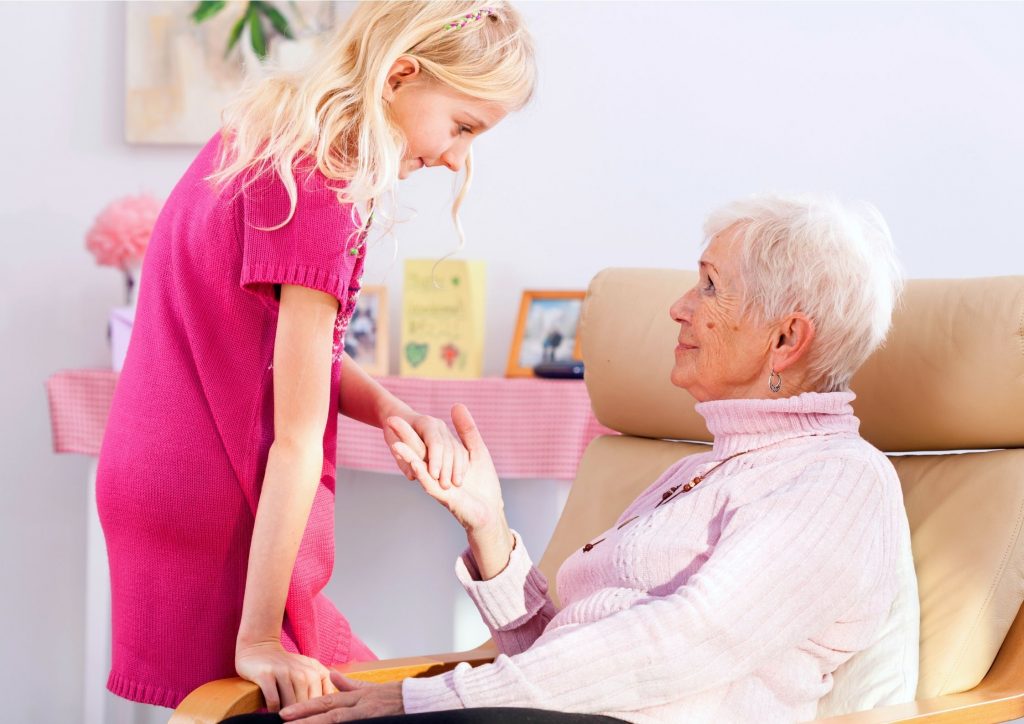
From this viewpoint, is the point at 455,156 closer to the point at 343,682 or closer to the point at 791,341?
the point at 791,341

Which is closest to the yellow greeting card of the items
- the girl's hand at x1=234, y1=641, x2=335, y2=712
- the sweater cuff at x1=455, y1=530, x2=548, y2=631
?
the sweater cuff at x1=455, y1=530, x2=548, y2=631

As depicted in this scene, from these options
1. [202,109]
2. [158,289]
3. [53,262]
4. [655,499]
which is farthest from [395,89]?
[53,262]

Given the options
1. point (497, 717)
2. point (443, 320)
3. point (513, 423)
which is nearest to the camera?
point (497, 717)

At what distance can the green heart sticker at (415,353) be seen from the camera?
2490mm

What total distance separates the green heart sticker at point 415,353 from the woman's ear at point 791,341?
120cm

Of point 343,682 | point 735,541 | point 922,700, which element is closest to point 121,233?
point 343,682

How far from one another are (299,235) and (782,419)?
1.97 feet

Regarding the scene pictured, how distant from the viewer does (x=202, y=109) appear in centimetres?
280

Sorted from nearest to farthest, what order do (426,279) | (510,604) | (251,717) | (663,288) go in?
1. (251,717)
2. (510,604)
3. (663,288)
4. (426,279)

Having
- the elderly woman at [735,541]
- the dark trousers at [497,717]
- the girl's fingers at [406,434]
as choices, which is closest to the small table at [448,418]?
the elderly woman at [735,541]

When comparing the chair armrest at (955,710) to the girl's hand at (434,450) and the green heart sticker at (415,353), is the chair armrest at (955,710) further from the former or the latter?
the green heart sticker at (415,353)

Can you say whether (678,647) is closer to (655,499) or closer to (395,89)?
(655,499)

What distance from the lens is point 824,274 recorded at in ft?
4.48

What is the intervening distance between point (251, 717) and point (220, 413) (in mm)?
323
